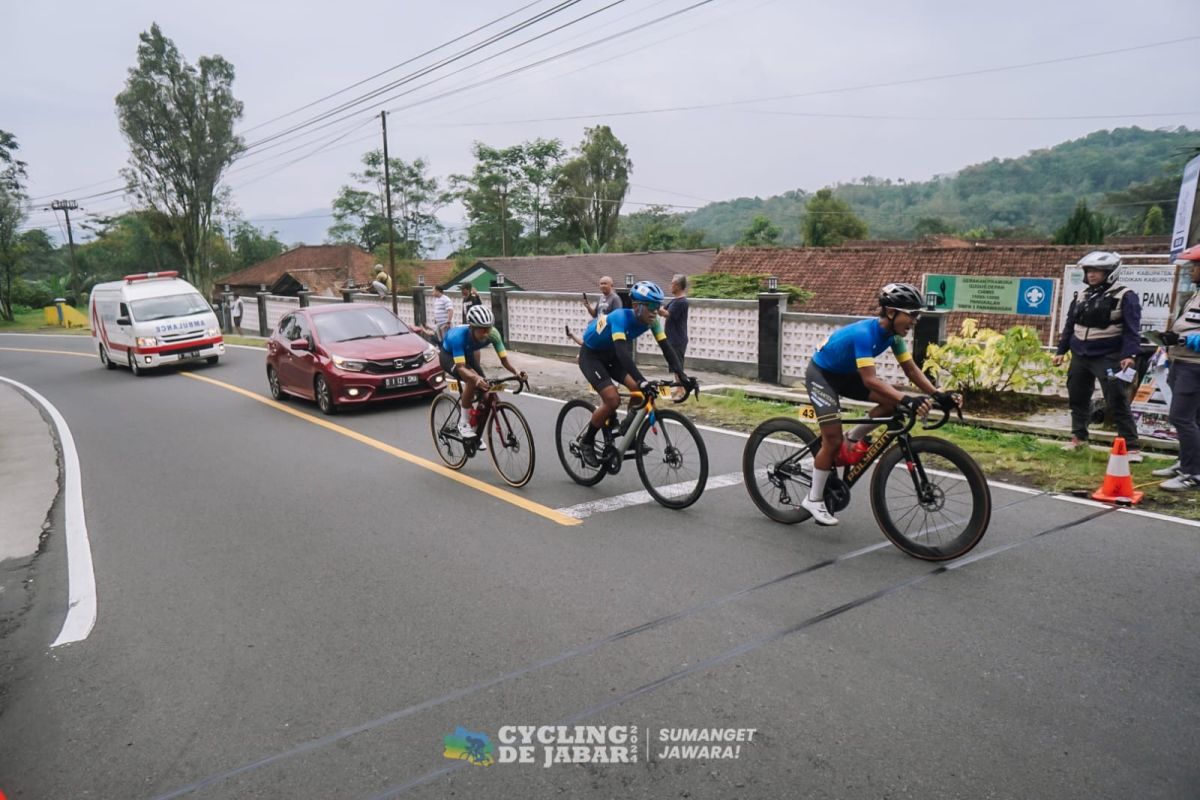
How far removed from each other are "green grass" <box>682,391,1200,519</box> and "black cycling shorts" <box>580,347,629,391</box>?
123 inches

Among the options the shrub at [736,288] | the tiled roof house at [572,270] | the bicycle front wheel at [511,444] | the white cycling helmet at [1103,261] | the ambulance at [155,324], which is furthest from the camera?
the tiled roof house at [572,270]

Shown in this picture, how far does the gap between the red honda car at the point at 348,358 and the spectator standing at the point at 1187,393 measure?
884 centimetres

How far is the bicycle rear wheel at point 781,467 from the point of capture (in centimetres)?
607

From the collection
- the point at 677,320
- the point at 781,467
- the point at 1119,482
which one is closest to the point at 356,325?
the point at 677,320

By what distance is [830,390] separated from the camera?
5738 mm

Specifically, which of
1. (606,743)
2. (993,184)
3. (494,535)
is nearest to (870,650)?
(606,743)

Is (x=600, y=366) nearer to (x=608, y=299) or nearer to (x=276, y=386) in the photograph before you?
(x=608, y=299)

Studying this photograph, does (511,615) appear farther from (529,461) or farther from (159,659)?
(529,461)

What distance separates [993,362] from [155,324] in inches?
677

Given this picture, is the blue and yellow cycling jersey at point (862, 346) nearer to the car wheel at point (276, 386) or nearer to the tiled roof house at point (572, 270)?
the car wheel at point (276, 386)

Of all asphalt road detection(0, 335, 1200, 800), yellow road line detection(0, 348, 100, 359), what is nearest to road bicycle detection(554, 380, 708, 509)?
asphalt road detection(0, 335, 1200, 800)

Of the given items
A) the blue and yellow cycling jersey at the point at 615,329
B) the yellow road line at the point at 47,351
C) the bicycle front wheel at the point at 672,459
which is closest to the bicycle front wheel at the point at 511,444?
the blue and yellow cycling jersey at the point at 615,329

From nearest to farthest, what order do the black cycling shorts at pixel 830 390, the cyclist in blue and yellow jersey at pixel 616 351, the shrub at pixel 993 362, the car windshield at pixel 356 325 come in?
the black cycling shorts at pixel 830 390 < the cyclist in blue and yellow jersey at pixel 616 351 < the shrub at pixel 993 362 < the car windshield at pixel 356 325

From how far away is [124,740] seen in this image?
3.67 meters
